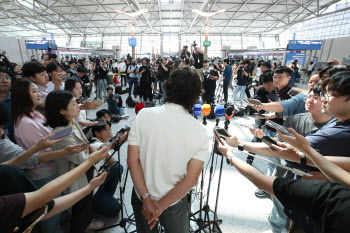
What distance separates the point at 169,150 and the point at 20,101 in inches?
55.4

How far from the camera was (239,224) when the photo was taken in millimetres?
1844

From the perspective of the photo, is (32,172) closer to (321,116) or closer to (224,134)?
(224,134)

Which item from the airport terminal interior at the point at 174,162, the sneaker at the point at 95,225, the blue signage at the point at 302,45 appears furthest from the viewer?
the blue signage at the point at 302,45

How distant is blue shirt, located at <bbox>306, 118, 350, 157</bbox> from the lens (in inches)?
38.5

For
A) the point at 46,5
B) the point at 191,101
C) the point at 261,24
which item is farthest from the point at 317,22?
the point at 46,5

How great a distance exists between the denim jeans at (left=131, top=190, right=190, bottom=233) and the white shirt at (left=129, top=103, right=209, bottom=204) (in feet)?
0.46

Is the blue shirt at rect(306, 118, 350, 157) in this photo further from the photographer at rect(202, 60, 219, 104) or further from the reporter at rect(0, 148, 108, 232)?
the photographer at rect(202, 60, 219, 104)

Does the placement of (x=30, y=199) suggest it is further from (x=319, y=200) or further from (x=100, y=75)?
(x=100, y=75)

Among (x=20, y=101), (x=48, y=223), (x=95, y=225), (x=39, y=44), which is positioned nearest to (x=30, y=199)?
(x=48, y=223)

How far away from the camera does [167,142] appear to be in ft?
3.00

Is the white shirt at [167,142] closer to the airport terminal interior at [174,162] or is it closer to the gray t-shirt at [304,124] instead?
the airport terminal interior at [174,162]

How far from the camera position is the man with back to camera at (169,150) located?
915 mm

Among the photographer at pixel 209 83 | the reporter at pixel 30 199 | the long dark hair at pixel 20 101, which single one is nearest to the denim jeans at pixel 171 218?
the reporter at pixel 30 199

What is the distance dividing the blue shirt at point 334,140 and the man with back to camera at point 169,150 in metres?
0.68
